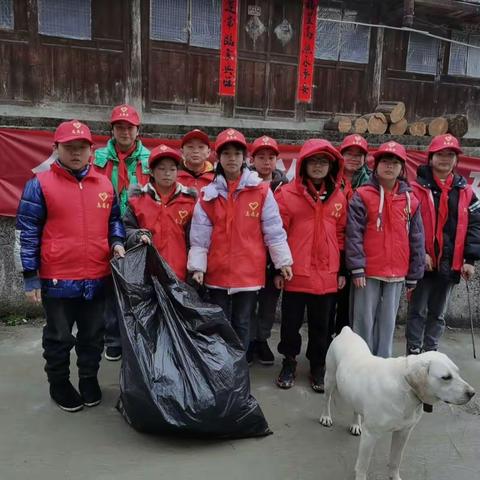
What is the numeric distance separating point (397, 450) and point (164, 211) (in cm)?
197

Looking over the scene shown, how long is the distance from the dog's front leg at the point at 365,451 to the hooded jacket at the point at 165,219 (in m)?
1.55

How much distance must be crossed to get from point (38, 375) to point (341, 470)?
7.61ft

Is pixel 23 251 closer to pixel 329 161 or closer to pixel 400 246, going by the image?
pixel 329 161

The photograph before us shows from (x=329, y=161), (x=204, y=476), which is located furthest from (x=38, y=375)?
(x=329, y=161)

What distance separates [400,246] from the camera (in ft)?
10.5

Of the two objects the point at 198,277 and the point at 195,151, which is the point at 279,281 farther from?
the point at 195,151

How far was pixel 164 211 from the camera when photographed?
3.10m

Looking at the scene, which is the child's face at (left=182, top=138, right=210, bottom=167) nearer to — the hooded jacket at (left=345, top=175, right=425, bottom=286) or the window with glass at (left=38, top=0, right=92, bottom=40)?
the hooded jacket at (left=345, top=175, right=425, bottom=286)

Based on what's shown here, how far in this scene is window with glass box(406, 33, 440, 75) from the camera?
968 centimetres

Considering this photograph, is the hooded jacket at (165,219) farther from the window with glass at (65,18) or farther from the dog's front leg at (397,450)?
the window with glass at (65,18)

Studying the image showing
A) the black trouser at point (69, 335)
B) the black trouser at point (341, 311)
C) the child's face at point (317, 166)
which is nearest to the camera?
the black trouser at point (69, 335)

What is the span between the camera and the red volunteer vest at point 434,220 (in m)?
3.58

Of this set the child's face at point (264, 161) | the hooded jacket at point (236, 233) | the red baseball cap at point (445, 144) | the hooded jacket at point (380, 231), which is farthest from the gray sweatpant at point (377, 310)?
the child's face at point (264, 161)

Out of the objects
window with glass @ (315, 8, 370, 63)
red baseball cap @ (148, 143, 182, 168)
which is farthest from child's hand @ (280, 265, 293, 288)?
window with glass @ (315, 8, 370, 63)
